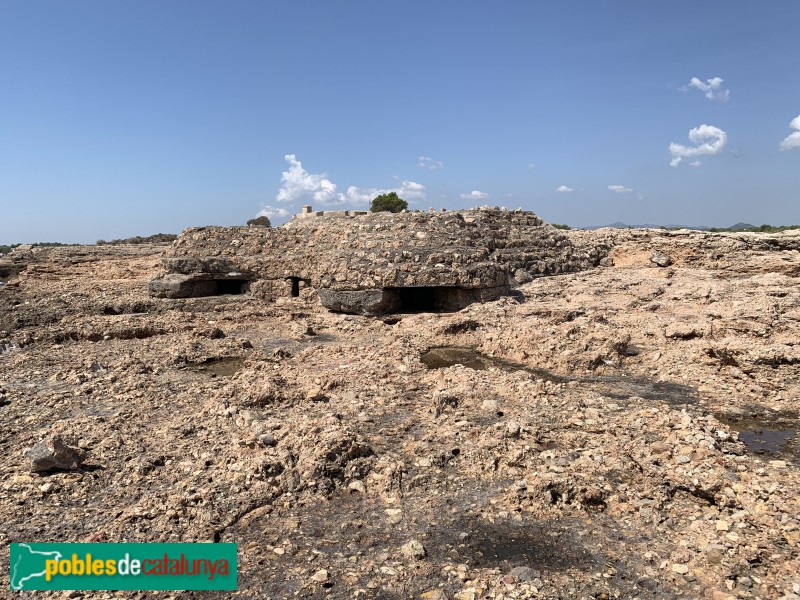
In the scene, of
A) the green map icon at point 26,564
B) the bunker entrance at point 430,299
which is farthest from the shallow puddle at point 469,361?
the green map icon at point 26,564

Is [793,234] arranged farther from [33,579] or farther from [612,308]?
[33,579]

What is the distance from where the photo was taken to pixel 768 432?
4.81 metres

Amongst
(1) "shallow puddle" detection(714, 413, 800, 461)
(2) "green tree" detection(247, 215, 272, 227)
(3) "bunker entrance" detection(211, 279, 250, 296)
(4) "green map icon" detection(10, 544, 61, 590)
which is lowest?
(4) "green map icon" detection(10, 544, 61, 590)

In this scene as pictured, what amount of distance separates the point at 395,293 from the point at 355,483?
7.06 metres

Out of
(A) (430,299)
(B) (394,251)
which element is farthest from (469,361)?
(A) (430,299)

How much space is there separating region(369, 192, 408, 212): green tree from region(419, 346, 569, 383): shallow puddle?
25.4m

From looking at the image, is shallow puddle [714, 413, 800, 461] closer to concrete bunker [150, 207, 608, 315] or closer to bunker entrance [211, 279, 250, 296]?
concrete bunker [150, 207, 608, 315]

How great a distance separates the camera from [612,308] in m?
9.80

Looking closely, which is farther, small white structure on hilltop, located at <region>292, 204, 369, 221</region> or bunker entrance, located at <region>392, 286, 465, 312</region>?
small white structure on hilltop, located at <region>292, 204, 369, 221</region>

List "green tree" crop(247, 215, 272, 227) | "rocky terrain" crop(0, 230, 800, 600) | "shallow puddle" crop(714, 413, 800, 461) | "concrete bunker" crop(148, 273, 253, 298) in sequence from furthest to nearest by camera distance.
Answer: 1. "green tree" crop(247, 215, 272, 227)
2. "concrete bunker" crop(148, 273, 253, 298)
3. "shallow puddle" crop(714, 413, 800, 461)
4. "rocky terrain" crop(0, 230, 800, 600)

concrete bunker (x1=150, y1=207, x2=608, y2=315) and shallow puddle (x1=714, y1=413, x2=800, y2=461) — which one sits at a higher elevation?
concrete bunker (x1=150, y1=207, x2=608, y2=315)

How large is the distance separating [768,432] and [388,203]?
3040 centimetres

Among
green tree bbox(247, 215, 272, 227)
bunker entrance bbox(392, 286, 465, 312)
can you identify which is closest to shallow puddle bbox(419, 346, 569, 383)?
bunker entrance bbox(392, 286, 465, 312)

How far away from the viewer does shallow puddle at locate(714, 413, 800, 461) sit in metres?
4.41
